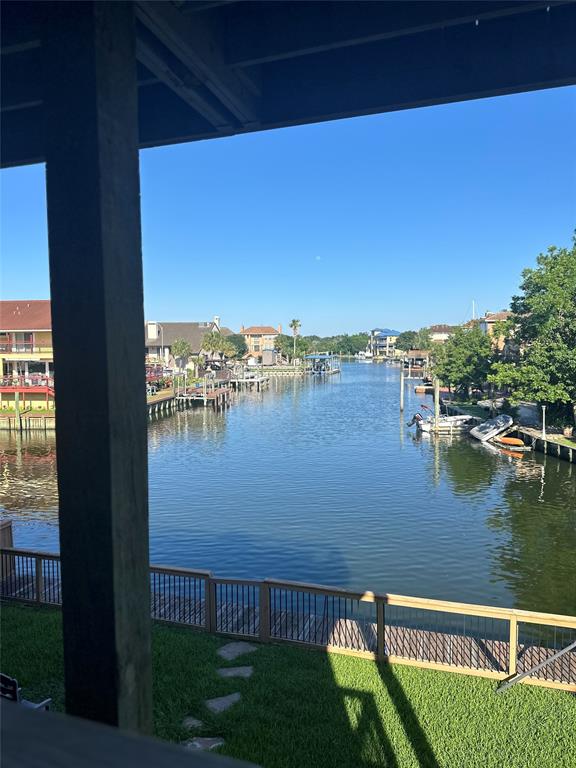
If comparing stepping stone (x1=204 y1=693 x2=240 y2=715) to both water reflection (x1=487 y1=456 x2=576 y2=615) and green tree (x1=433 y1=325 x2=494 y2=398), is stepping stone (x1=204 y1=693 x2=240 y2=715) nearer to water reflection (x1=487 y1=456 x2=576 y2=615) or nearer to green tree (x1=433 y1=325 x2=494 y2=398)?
water reflection (x1=487 y1=456 x2=576 y2=615)

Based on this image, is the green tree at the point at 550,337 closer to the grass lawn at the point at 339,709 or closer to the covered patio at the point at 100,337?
the grass lawn at the point at 339,709

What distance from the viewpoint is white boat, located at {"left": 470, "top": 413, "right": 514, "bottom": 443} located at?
4281cm

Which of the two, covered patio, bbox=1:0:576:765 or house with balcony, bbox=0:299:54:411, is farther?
house with balcony, bbox=0:299:54:411

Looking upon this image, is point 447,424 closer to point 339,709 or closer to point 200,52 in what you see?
point 339,709

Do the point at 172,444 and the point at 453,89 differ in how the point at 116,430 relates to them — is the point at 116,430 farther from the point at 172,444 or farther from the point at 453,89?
the point at 172,444

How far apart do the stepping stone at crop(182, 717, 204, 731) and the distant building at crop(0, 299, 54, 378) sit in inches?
2351

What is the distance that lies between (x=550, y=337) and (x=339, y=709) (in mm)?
35985

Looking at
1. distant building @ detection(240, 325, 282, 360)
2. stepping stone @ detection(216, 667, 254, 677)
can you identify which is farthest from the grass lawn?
distant building @ detection(240, 325, 282, 360)

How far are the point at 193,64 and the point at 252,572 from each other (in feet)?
50.6

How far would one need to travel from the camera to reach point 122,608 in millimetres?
3186

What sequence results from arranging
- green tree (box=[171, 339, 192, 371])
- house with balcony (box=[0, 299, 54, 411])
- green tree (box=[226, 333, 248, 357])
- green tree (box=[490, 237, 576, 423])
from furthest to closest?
green tree (box=[226, 333, 248, 357]), green tree (box=[171, 339, 192, 371]), house with balcony (box=[0, 299, 54, 411]), green tree (box=[490, 237, 576, 423])

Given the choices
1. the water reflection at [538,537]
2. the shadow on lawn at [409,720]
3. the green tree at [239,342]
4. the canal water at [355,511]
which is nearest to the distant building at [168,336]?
the green tree at [239,342]

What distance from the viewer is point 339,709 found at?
7.04m

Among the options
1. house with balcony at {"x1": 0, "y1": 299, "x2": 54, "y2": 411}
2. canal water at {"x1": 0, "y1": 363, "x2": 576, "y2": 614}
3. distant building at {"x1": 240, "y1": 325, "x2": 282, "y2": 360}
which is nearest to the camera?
canal water at {"x1": 0, "y1": 363, "x2": 576, "y2": 614}
